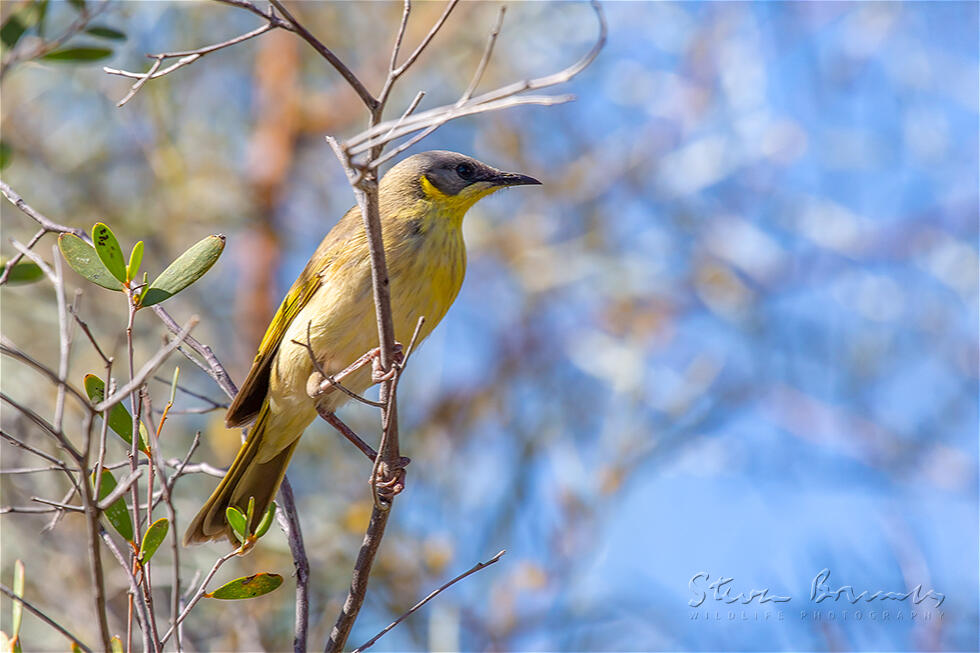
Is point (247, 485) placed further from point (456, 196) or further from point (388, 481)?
point (456, 196)

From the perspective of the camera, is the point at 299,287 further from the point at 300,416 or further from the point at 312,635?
the point at 312,635

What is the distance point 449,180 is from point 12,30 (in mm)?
1619

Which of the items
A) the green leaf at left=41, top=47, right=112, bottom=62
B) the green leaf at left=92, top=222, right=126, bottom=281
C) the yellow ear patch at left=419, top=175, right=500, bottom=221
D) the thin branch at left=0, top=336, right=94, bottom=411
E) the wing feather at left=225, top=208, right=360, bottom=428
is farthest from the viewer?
the yellow ear patch at left=419, top=175, right=500, bottom=221

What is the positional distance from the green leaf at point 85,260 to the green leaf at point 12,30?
2.92ft

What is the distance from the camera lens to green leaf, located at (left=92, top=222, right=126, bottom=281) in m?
2.26

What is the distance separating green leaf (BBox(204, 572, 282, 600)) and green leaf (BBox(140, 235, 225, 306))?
0.69 metres

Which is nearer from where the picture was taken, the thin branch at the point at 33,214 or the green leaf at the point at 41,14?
the thin branch at the point at 33,214

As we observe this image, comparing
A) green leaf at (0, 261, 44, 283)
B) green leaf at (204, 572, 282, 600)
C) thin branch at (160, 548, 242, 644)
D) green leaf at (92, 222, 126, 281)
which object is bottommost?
thin branch at (160, 548, 242, 644)

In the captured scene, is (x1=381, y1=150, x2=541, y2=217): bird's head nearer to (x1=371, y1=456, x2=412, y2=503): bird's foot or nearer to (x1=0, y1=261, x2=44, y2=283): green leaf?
(x1=371, y1=456, x2=412, y2=503): bird's foot

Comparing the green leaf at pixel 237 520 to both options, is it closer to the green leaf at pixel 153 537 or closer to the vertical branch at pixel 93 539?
the green leaf at pixel 153 537

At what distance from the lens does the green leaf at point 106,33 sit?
10.0ft

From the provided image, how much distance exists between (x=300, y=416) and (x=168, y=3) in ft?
11.8

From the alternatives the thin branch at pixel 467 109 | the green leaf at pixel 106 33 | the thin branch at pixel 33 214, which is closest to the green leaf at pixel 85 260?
the thin branch at pixel 33 214

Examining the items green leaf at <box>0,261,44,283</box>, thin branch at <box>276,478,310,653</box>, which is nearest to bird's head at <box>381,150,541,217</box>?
thin branch at <box>276,478,310,653</box>
